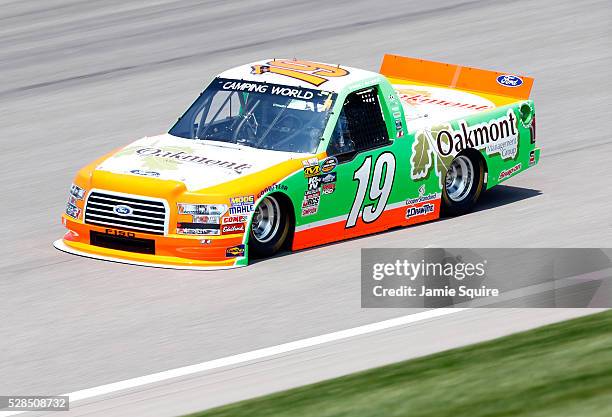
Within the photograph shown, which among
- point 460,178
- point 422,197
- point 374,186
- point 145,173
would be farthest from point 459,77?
point 145,173

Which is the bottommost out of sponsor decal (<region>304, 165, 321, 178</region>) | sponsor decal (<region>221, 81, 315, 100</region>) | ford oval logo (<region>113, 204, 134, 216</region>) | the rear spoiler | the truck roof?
ford oval logo (<region>113, 204, 134, 216</region>)

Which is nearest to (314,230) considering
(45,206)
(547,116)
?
(45,206)

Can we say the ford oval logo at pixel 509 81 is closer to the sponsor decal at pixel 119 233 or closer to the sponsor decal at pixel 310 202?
the sponsor decal at pixel 310 202

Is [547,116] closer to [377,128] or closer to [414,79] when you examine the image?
[414,79]

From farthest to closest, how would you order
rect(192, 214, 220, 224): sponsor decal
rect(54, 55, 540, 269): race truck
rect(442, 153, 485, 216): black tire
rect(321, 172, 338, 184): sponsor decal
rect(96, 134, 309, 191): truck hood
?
rect(442, 153, 485, 216): black tire < rect(321, 172, 338, 184): sponsor decal < rect(96, 134, 309, 191): truck hood < rect(54, 55, 540, 269): race truck < rect(192, 214, 220, 224): sponsor decal

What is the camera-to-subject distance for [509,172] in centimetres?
1400

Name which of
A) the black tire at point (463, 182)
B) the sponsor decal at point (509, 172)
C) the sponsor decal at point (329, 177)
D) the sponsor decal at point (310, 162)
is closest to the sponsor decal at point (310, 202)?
the sponsor decal at point (329, 177)

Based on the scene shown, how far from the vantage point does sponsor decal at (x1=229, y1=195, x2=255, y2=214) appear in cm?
1133

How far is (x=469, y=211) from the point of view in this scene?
13.5 metres

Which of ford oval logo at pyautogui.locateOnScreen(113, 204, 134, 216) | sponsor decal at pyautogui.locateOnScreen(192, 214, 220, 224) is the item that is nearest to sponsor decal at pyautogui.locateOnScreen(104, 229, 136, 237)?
ford oval logo at pyautogui.locateOnScreen(113, 204, 134, 216)

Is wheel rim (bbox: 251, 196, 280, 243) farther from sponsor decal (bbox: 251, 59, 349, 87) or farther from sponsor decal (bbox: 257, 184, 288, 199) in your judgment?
sponsor decal (bbox: 251, 59, 349, 87)

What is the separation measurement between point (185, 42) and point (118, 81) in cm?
256

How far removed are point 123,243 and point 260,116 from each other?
1.91 m

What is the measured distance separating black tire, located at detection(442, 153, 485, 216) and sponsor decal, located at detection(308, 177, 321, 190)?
1833mm
